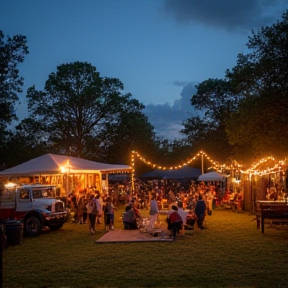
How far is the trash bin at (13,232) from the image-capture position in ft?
54.6

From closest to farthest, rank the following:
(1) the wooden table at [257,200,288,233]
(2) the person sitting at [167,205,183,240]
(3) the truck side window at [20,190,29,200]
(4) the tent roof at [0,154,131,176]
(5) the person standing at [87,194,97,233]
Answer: (2) the person sitting at [167,205,183,240] < (1) the wooden table at [257,200,288,233] < (5) the person standing at [87,194,97,233] < (3) the truck side window at [20,190,29,200] < (4) the tent roof at [0,154,131,176]

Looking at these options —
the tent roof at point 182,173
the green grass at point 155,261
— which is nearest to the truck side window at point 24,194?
the green grass at point 155,261

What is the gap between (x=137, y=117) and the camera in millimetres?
43969

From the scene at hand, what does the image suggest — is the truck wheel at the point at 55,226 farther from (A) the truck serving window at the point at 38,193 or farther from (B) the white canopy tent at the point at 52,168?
(B) the white canopy tent at the point at 52,168

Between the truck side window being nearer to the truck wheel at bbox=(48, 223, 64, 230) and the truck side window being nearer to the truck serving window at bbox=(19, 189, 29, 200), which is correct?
the truck serving window at bbox=(19, 189, 29, 200)

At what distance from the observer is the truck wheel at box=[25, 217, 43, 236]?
19.5m

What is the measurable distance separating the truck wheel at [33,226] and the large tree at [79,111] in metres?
22.6


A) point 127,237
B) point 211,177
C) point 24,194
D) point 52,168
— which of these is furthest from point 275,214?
point 211,177

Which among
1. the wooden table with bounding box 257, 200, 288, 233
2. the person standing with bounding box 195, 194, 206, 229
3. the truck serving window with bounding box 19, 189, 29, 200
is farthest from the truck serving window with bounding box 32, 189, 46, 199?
the wooden table with bounding box 257, 200, 288, 233

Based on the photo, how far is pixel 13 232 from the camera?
54.7 ft

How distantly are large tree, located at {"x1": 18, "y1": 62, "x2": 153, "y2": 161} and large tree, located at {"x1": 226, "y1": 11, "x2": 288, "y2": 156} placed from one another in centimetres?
2157

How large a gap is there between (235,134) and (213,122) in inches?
913

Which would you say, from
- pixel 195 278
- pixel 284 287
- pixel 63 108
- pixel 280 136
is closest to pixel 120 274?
pixel 195 278

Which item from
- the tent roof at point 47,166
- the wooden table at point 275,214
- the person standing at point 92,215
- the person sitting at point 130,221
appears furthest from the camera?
the tent roof at point 47,166
